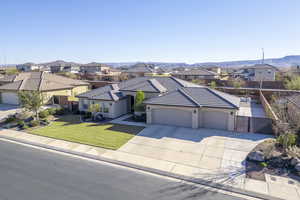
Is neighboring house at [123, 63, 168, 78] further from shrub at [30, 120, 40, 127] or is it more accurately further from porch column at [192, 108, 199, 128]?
shrub at [30, 120, 40, 127]

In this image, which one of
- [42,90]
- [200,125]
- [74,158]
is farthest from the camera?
[42,90]

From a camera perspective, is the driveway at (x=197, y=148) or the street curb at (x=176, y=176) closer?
the street curb at (x=176, y=176)

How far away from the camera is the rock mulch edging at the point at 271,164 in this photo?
979cm

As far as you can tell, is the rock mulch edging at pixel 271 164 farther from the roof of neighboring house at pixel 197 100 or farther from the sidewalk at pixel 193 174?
the roof of neighboring house at pixel 197 100

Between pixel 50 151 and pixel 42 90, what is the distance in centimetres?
1656

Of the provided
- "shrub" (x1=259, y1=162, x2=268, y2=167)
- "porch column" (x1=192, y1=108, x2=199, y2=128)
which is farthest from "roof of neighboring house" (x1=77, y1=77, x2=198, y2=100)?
"shrub" (x1=259, y1=162, x2=268, y2=167)

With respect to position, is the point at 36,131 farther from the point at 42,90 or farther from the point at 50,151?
the point at 42,90

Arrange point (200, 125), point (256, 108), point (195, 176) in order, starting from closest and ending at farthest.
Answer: point (195, 176) → point (200, 125) → point (256, 108)

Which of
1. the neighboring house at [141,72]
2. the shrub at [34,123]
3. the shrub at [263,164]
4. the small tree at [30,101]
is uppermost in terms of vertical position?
the neighboring house at [141,72]

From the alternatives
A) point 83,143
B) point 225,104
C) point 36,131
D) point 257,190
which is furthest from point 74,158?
point 225,104

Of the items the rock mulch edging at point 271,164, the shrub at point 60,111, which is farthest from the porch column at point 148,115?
the shrub at point 60,111

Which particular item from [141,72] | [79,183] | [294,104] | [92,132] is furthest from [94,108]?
[141,72]

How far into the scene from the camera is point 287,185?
885 cm

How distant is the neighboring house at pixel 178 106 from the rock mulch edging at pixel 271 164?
15.9 feet
